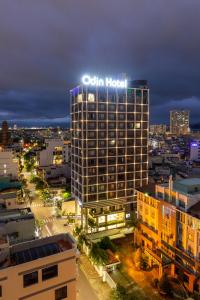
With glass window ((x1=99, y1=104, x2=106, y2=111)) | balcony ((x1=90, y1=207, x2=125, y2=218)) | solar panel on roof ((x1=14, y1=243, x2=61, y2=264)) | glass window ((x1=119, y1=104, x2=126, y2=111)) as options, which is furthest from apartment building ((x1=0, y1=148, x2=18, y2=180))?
solar panel on roof ((x1=14, y1=243, x2=61, y2=264))

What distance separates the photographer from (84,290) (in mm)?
40656

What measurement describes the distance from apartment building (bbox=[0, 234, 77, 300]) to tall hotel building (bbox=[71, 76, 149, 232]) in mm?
37284

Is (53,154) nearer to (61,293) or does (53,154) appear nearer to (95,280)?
(95,280)

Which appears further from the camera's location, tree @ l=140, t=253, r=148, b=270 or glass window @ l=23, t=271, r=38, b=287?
tree @ l=140, t=253, r=148, b=270

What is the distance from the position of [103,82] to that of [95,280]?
45719 millimetres

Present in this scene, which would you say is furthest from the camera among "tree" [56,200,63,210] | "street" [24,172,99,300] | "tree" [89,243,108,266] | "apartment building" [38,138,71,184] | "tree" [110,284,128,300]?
"apartment building" [38,138,71,184]

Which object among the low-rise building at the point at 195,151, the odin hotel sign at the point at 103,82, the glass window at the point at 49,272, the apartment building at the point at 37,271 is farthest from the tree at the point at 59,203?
the low-rise building at the point at 195,151

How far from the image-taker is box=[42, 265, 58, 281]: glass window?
79.2 feet

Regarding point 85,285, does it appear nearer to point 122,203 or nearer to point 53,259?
point 53,259

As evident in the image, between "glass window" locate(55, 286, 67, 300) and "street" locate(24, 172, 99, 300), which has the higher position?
"glass window" locate(55, 286, 67, 300)

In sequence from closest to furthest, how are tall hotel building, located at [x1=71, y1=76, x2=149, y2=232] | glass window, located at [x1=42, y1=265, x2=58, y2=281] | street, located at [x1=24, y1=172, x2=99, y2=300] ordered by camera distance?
glass window, located at [x1=42, y1=265, x2=58, y2=281] → street, located at [x1=24, y1=172, x2=99, y2=300] → tall hotel building, located at [x1=71, y1=76, x2=149, y2=232]

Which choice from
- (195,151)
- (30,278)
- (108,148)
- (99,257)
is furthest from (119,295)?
(195,151)

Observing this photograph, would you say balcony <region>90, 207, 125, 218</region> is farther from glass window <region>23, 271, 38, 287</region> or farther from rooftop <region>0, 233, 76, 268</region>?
glass window <region>23, 271, 38, 287</region>

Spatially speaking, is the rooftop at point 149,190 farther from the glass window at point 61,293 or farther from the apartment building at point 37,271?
the glass window at point 61,293
